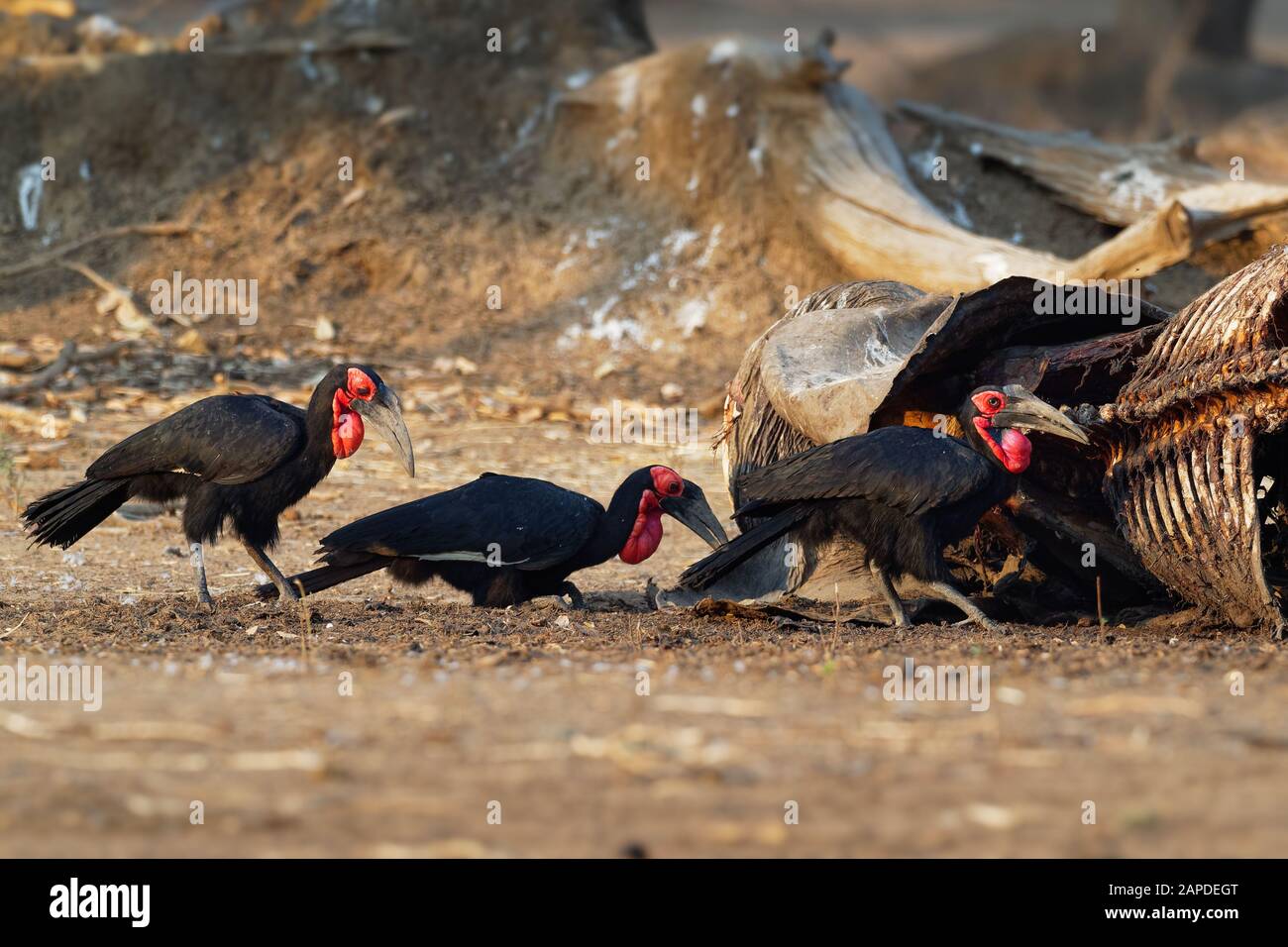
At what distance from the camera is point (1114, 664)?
5.12 meters

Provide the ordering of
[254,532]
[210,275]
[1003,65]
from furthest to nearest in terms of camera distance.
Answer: [1003,65]
[210,275]
[254,532]

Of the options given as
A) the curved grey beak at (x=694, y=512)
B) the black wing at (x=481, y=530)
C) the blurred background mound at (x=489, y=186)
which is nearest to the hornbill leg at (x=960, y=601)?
the curved grey beak at (x=694, y=512)

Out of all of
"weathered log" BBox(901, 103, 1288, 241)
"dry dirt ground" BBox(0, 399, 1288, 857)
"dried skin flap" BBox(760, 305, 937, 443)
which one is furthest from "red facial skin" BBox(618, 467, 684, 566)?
"weathered log" BBox(901, 103, 1288, 241)

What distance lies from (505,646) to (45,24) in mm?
10621

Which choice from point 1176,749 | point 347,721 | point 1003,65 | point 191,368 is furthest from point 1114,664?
point 1003,65

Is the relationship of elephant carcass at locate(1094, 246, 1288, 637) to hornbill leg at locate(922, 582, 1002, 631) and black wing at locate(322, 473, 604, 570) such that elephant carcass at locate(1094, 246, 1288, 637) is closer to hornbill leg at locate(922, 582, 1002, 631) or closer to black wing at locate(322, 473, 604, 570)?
hornbill leg at locate(922, 582, 1002, 631)

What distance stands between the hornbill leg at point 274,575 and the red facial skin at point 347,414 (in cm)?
55

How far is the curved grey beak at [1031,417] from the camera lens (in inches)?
249

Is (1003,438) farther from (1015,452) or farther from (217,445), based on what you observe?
(217,445)

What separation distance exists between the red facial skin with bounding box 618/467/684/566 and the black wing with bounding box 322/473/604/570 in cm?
38

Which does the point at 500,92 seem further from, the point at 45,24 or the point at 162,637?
the point at 162,637

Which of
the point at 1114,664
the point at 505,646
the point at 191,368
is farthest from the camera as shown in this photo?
the point at 191,368

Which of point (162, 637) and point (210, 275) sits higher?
point (210, 275)

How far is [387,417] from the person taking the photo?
6.98 metres
